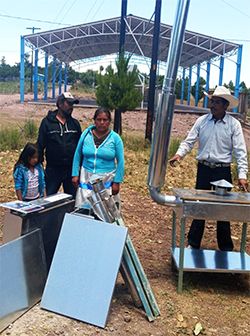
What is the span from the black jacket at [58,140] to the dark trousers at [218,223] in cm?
134

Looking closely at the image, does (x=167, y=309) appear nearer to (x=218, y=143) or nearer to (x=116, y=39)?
(x=218, y=143)

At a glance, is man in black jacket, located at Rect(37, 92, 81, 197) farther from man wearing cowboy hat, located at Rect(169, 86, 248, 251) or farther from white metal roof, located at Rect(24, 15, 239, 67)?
white metal roof, located at Rect(24, 15, 239, 67)

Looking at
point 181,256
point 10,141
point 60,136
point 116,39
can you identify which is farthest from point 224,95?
point 116,39

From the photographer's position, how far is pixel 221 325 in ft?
11.3

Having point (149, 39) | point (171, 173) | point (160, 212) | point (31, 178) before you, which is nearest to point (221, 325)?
point (31, 178)

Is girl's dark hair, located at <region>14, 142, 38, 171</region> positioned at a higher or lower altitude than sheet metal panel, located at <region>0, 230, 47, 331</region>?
higher

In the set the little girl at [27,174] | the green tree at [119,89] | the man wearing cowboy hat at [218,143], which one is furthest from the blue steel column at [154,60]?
the little girl at [27,174]

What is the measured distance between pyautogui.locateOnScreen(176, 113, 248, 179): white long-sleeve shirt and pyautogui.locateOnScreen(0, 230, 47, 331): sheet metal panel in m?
1.85

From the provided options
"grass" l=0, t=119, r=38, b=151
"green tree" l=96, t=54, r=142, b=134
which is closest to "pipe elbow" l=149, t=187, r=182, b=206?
"grass" l=0, t=119, r=38, b=151

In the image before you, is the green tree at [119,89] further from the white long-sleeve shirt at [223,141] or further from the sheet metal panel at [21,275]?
the sheet metal panel at [21,275]

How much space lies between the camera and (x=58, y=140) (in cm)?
455

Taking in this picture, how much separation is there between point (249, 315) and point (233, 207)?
0.88 meters

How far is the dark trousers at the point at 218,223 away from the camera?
441 cm

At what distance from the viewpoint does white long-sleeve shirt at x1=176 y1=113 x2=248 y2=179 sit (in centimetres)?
427
